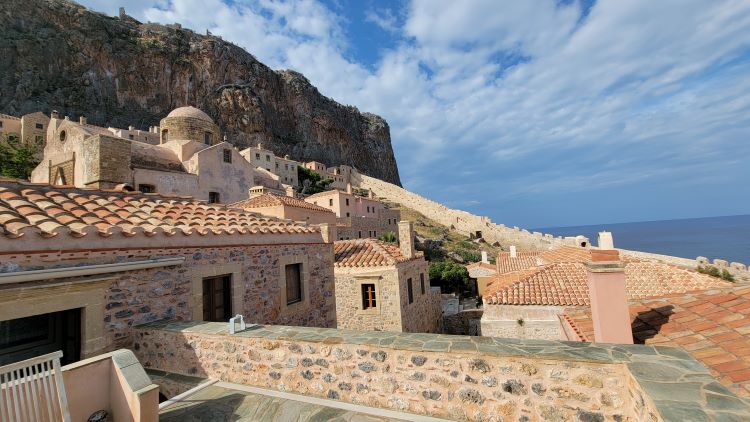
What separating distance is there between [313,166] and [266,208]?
1675 inches

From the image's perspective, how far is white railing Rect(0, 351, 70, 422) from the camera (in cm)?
279

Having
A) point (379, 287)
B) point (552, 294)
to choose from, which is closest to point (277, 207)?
point (379, 287)

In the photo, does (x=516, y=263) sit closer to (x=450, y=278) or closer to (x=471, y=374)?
(x=450, y=278)

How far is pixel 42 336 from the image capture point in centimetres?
474

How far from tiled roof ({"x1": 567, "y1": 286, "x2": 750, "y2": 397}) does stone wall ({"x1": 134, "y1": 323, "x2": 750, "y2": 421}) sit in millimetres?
878

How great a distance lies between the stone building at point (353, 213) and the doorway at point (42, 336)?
28.0m

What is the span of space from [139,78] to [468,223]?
59619 mm

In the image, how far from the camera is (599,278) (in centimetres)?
500

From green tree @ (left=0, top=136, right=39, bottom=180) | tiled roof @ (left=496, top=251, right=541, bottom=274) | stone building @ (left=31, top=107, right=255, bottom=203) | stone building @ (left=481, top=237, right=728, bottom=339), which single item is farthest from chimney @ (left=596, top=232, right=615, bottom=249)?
green tree @ (left=0, top=136, right=39, bottom=180)

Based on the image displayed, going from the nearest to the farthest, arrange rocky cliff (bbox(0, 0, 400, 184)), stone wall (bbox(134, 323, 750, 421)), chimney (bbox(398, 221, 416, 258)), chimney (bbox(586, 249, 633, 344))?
1. stone wall (bbox(134, 323, 750, 421))
2. chimney (bbox(586, 249, 633, 344))
3. chimney (bbox(398, 221, 416, 258))
4. rocky cliff (bbox(0, 0, 400, 184))

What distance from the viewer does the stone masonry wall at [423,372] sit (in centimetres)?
293

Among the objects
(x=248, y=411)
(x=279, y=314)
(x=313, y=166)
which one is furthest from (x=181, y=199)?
(x=313, y=166)

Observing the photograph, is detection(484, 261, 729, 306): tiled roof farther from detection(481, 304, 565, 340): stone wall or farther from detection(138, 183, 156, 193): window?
detection(138, 183, 156, 193): window

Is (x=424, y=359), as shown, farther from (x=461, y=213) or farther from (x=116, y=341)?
(x=461, y=213)
